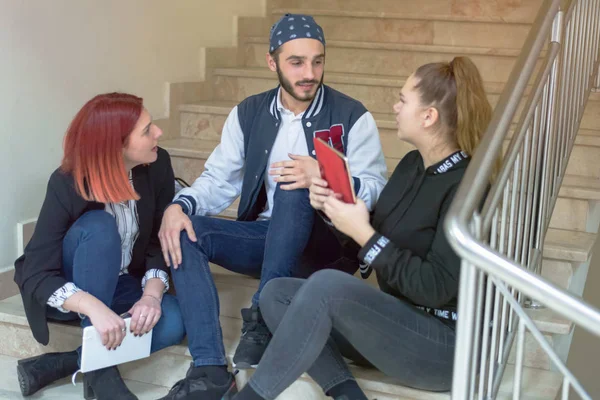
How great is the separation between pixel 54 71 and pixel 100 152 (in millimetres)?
669

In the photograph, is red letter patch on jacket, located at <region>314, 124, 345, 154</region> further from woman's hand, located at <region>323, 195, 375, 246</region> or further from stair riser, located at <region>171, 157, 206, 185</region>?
stair riser, located at <region>171, 157, 206, 185</region>

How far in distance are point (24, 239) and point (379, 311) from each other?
1364 mm

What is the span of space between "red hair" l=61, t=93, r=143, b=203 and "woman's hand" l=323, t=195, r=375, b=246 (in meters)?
0.62

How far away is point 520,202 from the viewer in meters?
1.79

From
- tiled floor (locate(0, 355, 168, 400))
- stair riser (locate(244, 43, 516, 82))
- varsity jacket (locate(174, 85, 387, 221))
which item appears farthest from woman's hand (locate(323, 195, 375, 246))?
stair riser (locate(244, 43, 516, 82))

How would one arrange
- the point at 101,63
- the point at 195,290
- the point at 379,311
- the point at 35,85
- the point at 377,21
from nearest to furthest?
the point at 379,311 < the point at 195,290 < the point at 35,85 < the point at 101,63 < the point at 377,21

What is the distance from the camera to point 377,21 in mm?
3643

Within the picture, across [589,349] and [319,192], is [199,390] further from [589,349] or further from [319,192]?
[589,349]

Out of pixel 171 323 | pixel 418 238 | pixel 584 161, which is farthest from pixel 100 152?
pixel 584 161

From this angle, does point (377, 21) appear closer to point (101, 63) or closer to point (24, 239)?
point (101, 63)

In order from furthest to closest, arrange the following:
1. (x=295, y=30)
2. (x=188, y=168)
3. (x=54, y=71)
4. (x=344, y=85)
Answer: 1. (x=344, y=85)
2. (x=188, y=168)
3. (x=54, y=71)
4. (x=295, y=30)

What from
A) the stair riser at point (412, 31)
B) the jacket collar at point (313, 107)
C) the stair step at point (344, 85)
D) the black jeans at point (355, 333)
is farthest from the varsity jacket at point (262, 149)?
the stair riser at point (412, 31)

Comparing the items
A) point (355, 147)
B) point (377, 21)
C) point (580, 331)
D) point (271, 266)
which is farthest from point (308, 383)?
point (377, 21)

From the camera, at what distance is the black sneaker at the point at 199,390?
1916 mm
